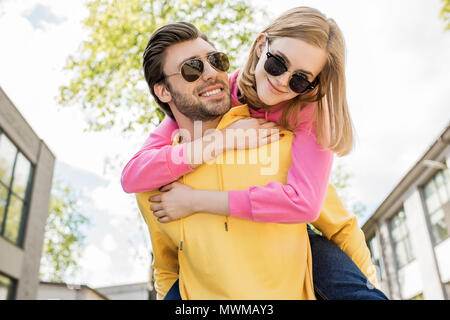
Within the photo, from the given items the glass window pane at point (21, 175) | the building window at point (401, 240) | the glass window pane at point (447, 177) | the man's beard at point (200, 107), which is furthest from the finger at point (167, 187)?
the building window at point (401, 240)

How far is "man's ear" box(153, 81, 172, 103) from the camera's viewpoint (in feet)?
9.84

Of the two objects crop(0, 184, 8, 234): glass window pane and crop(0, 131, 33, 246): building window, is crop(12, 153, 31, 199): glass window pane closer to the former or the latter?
crop(0, 131, 33, 246): building window

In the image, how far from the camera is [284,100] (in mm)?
2641

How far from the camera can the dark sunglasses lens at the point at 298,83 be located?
2467 mm

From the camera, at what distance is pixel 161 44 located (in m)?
2.92

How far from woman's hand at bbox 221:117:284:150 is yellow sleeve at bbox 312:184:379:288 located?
56 cm

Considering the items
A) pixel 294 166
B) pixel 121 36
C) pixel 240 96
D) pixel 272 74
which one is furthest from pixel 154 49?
pixel 121 36

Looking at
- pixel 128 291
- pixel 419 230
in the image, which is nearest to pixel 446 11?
pixel 419 230

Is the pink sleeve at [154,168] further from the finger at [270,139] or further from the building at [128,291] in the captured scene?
the building at [128,291]

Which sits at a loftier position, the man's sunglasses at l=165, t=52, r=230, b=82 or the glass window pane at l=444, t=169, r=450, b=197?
the glass window pane at l=444, t=169, r=450, b=197

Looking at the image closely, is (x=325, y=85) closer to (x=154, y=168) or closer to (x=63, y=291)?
(x=154, y=168)

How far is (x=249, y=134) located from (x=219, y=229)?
22.5 inches

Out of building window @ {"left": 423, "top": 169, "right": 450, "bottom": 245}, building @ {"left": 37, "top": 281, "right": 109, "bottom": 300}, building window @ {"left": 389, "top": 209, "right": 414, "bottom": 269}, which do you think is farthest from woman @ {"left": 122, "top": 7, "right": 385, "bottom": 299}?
building window @ {"left": 389, "top": 209, "right": 414, "bottom": 269}

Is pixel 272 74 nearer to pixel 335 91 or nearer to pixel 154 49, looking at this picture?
pixel 335 91
